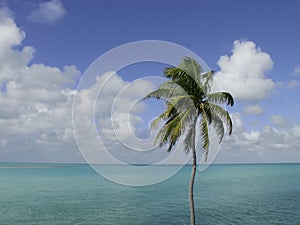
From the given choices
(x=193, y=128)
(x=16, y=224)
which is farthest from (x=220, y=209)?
(x=193, y=128)

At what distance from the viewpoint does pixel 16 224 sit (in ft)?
115

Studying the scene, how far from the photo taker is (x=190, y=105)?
1914 cm

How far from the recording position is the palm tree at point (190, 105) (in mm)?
18859

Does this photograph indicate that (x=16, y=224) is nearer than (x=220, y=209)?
Yes

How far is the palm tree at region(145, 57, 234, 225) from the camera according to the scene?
61.9 ft

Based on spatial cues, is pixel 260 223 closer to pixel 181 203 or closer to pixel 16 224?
pixel 181 203

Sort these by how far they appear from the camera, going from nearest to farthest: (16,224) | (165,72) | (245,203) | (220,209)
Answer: (165,72) < (16,224) < (220,209) < (245,203)

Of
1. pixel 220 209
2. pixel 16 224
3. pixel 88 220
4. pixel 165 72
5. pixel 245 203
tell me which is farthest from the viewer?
pixel 245 203

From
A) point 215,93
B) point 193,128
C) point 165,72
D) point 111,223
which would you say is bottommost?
point 111,223

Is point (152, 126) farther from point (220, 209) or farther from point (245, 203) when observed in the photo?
point (245, 203)

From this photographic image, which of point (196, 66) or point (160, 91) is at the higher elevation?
point (196, 66)

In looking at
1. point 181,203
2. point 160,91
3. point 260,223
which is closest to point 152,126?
point 160,91

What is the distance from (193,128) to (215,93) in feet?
7.92

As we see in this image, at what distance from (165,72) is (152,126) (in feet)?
10.7
